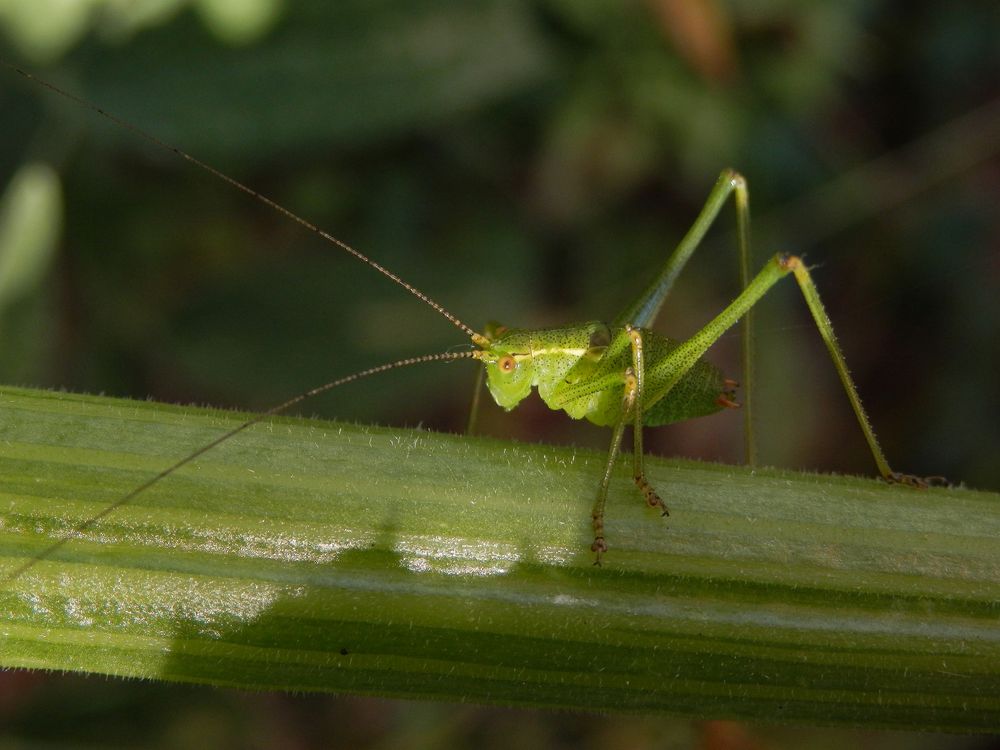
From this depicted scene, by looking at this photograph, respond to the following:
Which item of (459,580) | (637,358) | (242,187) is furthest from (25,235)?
(459,580)

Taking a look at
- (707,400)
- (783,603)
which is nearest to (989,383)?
(707,400)

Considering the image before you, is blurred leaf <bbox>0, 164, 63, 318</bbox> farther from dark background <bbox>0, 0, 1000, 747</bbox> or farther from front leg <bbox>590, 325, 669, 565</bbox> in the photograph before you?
front leg <bbox>590, 325, 669, 565</bbox>

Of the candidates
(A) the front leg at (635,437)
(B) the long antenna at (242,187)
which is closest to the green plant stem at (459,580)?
(A) the front leg at (635,437)

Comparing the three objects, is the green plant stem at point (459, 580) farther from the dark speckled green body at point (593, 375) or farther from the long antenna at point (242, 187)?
the dark speckled green body at point (593, 375)

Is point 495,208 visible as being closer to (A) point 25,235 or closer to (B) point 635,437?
(A) point 25,235

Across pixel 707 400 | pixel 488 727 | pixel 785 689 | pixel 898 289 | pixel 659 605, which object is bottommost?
pixel 488 727

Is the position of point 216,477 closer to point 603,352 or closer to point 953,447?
point 603,352
